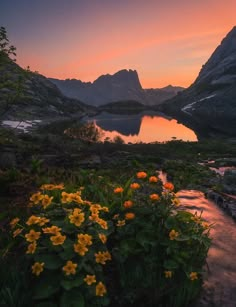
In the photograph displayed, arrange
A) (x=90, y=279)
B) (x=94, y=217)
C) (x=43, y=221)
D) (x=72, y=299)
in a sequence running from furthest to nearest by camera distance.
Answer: (x=94, y=217) < (x=43, y=221) < (x=90, y=279) < (x=72, y=299)

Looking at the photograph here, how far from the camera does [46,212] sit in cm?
549

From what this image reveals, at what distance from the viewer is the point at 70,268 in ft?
14.2

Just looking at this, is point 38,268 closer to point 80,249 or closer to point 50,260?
point 50,260

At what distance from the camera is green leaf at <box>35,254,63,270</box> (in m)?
4.43

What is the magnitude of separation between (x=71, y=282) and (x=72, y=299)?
0.72ft

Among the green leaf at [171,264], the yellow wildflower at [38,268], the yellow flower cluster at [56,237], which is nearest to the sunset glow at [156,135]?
the green leaf at [171,264]

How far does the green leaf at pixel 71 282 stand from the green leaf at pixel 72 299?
100 millimetres

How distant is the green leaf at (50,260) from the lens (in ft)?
14.5

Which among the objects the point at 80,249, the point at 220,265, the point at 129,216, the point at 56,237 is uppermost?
the point at 129,216

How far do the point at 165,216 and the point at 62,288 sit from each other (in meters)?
2.27

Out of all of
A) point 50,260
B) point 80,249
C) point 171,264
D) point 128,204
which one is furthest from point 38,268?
point 171,264

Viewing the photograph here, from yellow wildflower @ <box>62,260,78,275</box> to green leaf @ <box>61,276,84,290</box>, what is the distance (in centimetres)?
12

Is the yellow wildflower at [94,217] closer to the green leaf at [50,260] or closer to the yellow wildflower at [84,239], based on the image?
the yellow wildflower at [84,239]

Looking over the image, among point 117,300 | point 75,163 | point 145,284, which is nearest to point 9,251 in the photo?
point 117,300
